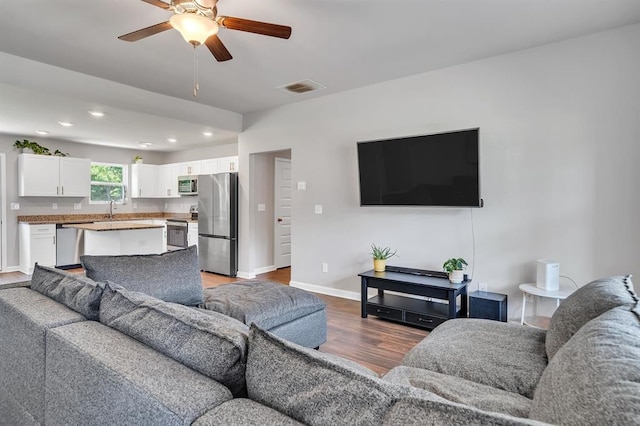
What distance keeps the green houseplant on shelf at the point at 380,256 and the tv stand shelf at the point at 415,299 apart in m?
0.07

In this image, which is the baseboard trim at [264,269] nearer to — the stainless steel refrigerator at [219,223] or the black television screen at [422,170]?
the stainless steel refrigerator at [219,223]

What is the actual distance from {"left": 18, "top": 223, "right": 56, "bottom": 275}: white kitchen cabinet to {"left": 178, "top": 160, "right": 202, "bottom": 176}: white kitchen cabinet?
2.47 metres

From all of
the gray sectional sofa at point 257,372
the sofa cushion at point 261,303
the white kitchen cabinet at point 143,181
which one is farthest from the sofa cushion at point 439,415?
the white kitchen cabinet at point 143,181

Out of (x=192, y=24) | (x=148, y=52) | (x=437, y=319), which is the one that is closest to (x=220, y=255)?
(x=148, y=52)

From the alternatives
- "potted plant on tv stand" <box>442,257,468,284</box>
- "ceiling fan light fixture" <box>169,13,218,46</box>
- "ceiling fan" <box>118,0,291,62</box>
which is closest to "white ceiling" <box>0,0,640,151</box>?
"ceiling fan" <box>118,0,291,62</box>

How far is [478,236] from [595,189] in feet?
3.41

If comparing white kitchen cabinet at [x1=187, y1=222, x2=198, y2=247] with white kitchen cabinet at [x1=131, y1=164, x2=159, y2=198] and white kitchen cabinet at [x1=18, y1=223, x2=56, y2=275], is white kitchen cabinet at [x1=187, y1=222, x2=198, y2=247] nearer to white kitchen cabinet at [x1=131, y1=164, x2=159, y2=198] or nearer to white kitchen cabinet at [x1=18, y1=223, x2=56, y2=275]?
white kitchen cabinet at [x1=131, y1=164, x2=159, y2=198]

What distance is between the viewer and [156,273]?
2422mm

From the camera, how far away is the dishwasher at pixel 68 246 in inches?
246

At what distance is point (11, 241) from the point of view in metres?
6.23

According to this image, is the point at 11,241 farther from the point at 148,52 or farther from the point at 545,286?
the point at 545,286

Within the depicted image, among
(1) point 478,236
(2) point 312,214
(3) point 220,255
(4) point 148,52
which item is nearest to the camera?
(4) point 148,52

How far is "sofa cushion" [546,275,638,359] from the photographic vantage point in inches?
58.2

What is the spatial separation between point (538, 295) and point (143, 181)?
7.68m
